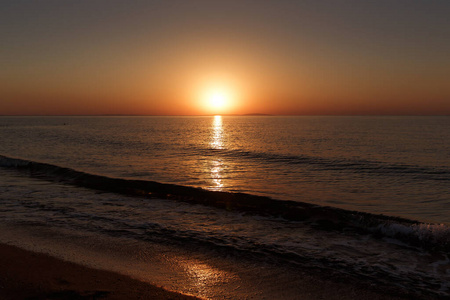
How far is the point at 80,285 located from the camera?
21.5ft

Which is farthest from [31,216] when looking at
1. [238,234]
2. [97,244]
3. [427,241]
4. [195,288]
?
[427,241]

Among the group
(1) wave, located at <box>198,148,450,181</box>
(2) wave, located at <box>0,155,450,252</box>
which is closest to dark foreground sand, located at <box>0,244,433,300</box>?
(2) wave, located at <box>0,155,450,252</box>

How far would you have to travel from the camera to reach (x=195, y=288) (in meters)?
6.80

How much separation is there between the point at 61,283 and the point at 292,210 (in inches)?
405

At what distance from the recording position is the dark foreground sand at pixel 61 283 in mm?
6105

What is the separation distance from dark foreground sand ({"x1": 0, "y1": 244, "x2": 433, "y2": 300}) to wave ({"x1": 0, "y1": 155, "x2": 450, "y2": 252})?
492 centimetres

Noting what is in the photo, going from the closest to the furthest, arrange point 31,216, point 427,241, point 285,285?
point 285,285 < point 427,241 < point 31,216

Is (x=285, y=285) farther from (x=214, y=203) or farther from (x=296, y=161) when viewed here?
(x=296, y=161)

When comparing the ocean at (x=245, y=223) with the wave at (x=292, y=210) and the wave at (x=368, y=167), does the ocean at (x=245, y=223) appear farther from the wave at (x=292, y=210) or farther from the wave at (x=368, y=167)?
the wave at (x=368, y=167)

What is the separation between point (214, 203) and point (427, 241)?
30.2 feet

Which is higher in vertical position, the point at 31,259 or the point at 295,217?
the point at 31,259

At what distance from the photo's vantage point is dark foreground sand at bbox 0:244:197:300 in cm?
611

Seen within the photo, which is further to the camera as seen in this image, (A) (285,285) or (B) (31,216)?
(B) (31,216)

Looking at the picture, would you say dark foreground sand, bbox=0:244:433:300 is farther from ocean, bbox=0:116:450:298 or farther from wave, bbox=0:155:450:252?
wave, bbox=0:155:450:252
